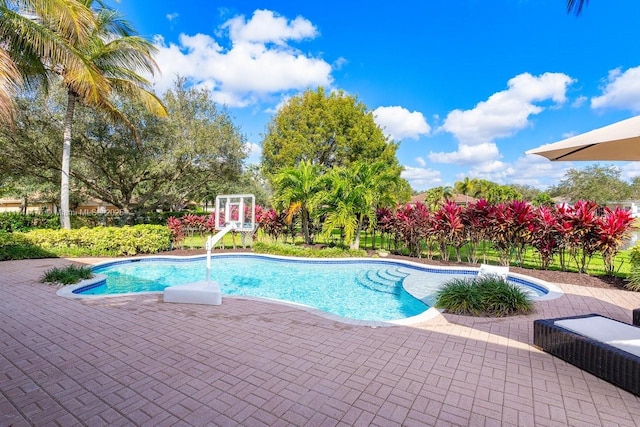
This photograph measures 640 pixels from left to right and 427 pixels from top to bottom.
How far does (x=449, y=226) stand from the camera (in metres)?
10.9

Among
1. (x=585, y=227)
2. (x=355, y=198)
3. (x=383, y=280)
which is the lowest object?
(x=383, y=280)

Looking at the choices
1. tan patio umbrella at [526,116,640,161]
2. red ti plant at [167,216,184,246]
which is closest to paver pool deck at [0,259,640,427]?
tan patio umbrella at [526,116,640,161]

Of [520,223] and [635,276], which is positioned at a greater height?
[520,223]

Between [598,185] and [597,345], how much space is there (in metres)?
57.7

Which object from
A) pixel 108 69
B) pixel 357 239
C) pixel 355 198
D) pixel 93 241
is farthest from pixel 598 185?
pixel 93 241

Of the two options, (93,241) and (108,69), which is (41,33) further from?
(93,241)

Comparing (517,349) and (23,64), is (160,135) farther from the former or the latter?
(517,349)

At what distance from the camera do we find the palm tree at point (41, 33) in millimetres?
10062

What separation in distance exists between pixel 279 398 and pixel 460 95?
24.9 m

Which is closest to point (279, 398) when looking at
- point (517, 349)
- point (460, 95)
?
point (517, 349)

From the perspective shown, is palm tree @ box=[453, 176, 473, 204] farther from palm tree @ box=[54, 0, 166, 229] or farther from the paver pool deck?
the paver pool deck

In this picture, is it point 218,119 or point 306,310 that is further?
point 218,119

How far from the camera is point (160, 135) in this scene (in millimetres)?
17500

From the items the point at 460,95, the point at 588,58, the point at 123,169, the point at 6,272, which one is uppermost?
the point at 460,95
